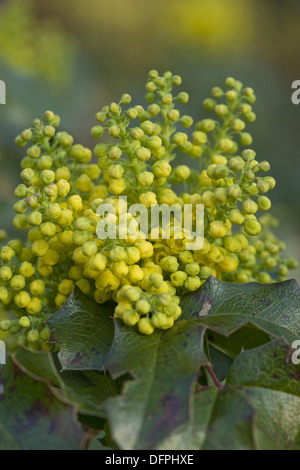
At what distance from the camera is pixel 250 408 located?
58cm

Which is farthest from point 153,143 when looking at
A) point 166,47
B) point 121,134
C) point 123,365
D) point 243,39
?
point 243,39

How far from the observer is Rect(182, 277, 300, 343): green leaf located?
71 cm

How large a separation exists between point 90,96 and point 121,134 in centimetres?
233

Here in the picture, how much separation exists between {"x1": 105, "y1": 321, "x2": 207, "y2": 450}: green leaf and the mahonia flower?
0.09 ft

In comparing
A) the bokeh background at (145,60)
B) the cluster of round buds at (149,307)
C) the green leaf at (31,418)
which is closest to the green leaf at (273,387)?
the cluster of round buds at (149,307)

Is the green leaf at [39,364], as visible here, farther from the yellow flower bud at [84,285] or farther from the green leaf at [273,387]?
the green leaf at [273,387]

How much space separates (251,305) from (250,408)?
0.18 meters

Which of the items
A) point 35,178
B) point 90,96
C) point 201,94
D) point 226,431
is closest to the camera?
point 226,431

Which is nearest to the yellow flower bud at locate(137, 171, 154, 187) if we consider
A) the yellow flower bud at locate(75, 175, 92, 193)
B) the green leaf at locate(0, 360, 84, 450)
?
the yellow flower bud at locate(75, 175, 92, 193)

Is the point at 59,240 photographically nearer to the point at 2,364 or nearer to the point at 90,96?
the point at 2,364

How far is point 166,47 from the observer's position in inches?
134

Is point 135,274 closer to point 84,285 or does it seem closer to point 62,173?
point 84,285

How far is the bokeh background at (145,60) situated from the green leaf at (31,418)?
3.23ft
